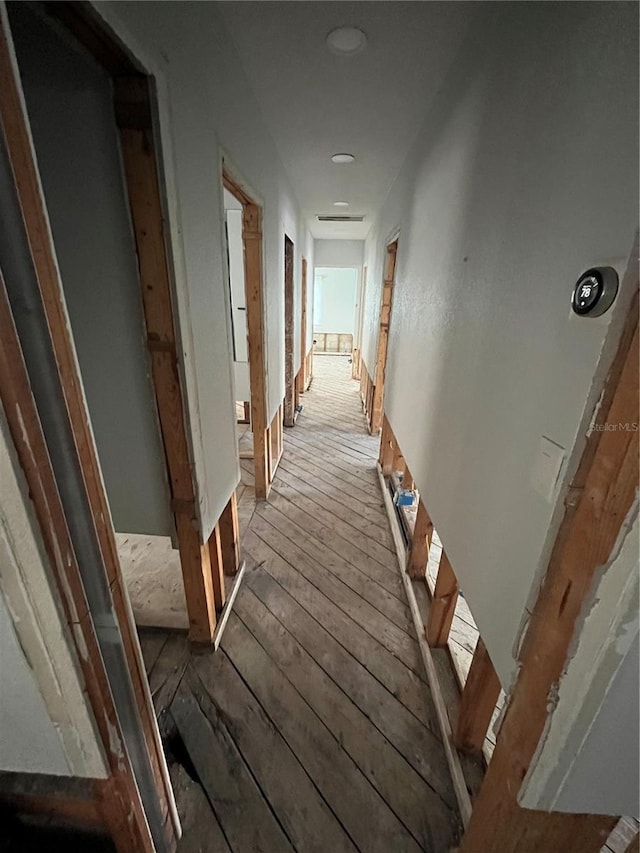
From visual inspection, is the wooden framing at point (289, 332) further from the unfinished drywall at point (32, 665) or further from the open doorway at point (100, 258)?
the unfinished drywall at point (32, 665)

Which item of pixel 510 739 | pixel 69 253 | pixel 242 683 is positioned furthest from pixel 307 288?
pixel 510 739

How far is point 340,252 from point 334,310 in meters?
3.79

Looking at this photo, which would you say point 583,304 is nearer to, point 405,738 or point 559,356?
point 559,356

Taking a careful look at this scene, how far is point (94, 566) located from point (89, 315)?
0.87 m

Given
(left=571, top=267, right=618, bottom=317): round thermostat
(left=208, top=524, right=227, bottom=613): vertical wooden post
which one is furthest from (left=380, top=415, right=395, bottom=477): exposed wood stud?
(left=571, top=267, right=618, bottom=317): round thermostat

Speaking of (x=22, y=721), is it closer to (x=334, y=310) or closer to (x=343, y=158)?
(x=343, y=158)

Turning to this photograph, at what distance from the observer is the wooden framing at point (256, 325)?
Result: 2143 millimetres

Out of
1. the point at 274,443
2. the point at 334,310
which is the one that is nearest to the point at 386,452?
the point at 274,443

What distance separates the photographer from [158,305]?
1.09 metres

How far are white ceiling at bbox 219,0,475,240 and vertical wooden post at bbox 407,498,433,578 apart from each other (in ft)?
6.48

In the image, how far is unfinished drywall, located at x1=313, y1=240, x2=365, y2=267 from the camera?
6898mm

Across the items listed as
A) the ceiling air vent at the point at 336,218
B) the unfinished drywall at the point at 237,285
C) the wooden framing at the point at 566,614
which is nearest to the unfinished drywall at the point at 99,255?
the wooden framing at the point at 566,614

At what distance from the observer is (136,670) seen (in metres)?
0.84

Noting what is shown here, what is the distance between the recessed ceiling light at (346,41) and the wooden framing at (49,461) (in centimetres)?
139
